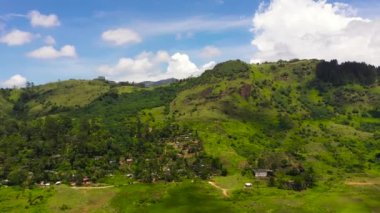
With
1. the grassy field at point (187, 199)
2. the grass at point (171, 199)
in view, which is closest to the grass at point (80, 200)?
the grassy field at point (187, 199)

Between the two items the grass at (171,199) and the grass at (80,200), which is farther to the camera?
the grass at (80,200)

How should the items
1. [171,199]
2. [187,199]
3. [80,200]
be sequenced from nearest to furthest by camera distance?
[187,199] → [171,199] → [80,200]

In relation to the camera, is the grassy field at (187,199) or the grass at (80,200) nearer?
the grassy field at (187,199)

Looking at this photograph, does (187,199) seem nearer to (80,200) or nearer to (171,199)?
(171,199)

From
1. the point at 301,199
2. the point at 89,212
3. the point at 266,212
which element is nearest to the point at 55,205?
the point at 89,212

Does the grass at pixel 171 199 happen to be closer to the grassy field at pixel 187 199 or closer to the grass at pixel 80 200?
the grassy field at pixel 187 199

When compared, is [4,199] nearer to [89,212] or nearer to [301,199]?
[89,212]

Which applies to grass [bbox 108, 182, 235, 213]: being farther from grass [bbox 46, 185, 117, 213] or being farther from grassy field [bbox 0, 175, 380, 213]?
grass [bbox 46, 185, 117, 213]

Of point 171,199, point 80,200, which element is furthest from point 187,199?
point 80,200

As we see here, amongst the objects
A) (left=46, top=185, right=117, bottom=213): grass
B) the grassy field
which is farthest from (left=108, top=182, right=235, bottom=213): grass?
(left=46, top=185, right=117, bottom=213): grass

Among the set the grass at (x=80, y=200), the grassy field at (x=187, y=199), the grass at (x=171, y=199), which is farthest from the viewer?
the grass at (x=80, y=200)

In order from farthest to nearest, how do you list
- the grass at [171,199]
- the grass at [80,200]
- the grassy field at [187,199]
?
the grass at [80,200], the grassy field at [187,199], the grass at [171,199]
